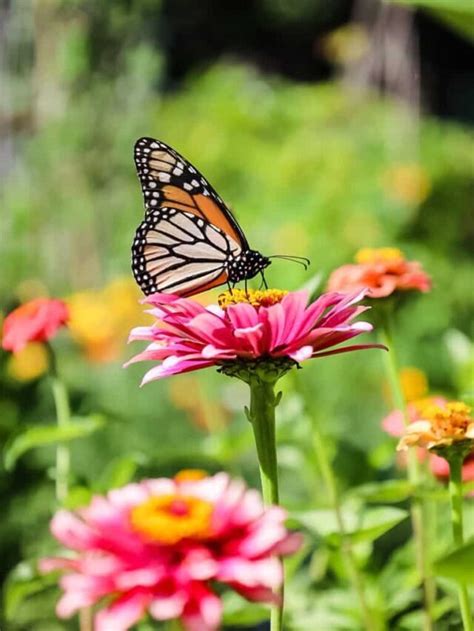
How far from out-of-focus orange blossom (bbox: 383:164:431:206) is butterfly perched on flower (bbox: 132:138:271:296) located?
1.71 m

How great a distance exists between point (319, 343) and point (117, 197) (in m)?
2.01

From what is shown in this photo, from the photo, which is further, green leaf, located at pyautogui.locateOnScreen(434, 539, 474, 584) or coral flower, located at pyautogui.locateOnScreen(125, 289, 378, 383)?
coral flower, located at pyautogui.locateOnScreen(125, 289, 378, 383)

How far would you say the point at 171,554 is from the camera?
0.33 metres

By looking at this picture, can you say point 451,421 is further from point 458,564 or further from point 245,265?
point 245,265

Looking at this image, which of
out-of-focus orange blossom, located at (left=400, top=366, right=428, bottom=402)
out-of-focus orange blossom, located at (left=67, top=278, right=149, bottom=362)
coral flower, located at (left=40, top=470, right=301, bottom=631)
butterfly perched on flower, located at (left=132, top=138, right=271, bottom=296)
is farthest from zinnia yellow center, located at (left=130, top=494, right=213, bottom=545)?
out-of-focus orange blossom, located at (left=67, top=278, right=149, bottom=362)

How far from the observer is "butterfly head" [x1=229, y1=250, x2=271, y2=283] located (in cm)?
73

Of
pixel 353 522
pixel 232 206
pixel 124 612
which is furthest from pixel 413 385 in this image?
pixel 124 612

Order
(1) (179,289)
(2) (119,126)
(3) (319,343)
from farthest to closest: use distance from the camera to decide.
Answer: (2) (119,126) → (1) (179,289) → (3) (319,343)

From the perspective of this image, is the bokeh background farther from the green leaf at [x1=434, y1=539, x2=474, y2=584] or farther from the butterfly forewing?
the green leaf at [x1=434, y1=539, x2=474, y2=584]

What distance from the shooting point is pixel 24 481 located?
116 centimetres

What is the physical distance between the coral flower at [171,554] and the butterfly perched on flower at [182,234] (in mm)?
365

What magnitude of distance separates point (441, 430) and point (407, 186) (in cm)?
204

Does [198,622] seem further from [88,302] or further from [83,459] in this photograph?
[88,302]

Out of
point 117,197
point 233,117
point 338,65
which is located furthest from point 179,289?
point 338,65
